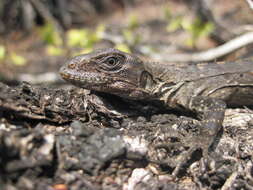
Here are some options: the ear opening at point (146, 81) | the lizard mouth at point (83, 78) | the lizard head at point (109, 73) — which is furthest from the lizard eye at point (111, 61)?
the ear opening at point (146, 81)

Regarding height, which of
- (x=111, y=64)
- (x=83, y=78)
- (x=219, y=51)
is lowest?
(x=83, y=78)

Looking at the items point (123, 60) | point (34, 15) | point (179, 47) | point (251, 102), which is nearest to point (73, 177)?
point (123, 60)

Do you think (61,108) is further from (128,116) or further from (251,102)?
(251,102)

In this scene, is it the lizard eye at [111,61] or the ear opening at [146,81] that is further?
the ear opening at [146,81]

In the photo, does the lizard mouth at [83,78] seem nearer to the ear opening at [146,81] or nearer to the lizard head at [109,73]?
the lizard head at [109,73]

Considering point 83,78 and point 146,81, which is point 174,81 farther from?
point 83,78

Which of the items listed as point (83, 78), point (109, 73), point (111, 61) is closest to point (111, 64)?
point (111, 61)

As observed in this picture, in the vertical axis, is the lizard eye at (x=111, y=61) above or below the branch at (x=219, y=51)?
below

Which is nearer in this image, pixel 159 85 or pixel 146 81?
pixel 146 81
